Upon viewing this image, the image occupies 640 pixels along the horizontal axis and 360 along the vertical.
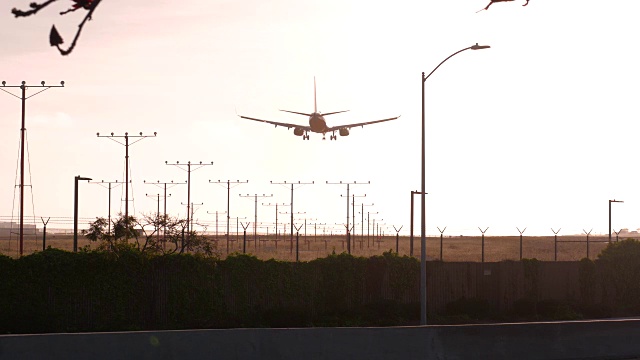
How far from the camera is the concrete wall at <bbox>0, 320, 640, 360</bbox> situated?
16.6 metres

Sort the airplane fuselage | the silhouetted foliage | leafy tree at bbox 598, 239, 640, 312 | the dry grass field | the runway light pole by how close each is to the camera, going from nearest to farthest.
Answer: the silhouetted foliage
the runway light pole
leafy tree at bbox 598, 239, 640, 312
the airplane fuselage
the dry grass field

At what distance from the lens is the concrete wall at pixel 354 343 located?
16.6 m

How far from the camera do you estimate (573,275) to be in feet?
155

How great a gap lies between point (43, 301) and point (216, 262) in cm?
677

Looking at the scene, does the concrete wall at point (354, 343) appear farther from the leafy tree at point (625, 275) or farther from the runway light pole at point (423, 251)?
the leafy tree at point (625, 275)

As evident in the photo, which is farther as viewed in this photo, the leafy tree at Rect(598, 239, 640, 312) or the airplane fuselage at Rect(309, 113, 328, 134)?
the airplane fuselage at Rect(309, 113, 328, 134)

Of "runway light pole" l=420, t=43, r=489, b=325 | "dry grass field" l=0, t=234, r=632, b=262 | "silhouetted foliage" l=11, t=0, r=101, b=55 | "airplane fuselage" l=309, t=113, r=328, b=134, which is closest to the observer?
"silhouetted foliage" l=11, t=0, r=101, b=55

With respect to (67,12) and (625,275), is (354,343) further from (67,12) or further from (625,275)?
(625,275)

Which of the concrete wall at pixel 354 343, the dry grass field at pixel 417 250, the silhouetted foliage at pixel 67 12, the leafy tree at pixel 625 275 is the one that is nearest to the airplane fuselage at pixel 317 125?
the dry grass field at pixel 417 250

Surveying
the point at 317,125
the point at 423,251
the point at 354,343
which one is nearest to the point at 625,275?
the point at 423,251

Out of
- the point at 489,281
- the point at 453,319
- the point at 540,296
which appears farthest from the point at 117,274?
the point at 540,296

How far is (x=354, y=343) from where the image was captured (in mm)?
18234

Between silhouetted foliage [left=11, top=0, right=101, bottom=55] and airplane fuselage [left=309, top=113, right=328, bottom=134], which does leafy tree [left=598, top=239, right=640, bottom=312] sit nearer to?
airplane fuselage [left=309, top=113, right=328, bottom=134]

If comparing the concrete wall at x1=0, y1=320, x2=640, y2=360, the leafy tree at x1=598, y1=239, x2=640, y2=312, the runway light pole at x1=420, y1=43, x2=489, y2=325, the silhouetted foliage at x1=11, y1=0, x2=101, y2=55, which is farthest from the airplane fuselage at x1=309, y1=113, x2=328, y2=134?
the silhouetted foliage at x1=11, y1=0, x2=101, y2=55
